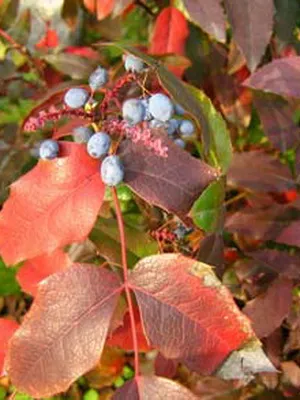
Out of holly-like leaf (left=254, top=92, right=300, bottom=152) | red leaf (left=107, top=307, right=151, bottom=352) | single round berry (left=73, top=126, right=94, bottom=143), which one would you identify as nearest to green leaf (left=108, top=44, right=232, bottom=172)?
single round berry (left=73, top=126, right=94, bottom=143)

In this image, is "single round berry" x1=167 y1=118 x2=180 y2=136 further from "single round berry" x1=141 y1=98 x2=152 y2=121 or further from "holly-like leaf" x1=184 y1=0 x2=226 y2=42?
"holly-like leaf" x1=184 y1=0 x2=226 y2=42

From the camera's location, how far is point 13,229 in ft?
2.58

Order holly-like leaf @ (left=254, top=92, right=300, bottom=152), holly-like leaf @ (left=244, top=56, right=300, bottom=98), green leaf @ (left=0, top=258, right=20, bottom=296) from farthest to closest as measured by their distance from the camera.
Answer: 1. green leaf @ (left=0, top=258, right=20, bottom=296)
2. holly-like leaf @ (left=254, top=92, right=300, bottom=152)
3. holly-like leaf @ (left=244, top=56, right=300, bottom=98)

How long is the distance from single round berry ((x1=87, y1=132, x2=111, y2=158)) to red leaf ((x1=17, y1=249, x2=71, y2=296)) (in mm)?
265

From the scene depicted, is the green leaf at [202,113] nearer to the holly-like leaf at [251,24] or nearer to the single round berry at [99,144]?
the single round berry at [99,144]

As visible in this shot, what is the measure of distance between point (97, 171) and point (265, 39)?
1.67 ft

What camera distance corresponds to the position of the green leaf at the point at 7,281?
5.31ft

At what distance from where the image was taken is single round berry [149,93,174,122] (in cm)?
73

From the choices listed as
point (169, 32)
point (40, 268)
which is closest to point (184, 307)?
point (40, 268)

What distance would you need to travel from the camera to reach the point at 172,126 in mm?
900

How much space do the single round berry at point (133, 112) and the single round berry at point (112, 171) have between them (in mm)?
42

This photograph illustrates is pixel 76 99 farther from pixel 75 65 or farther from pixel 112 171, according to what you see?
pixel 75 65

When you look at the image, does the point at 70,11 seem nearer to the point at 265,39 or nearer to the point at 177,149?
the point at 265,39

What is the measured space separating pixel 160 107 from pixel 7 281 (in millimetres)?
994
